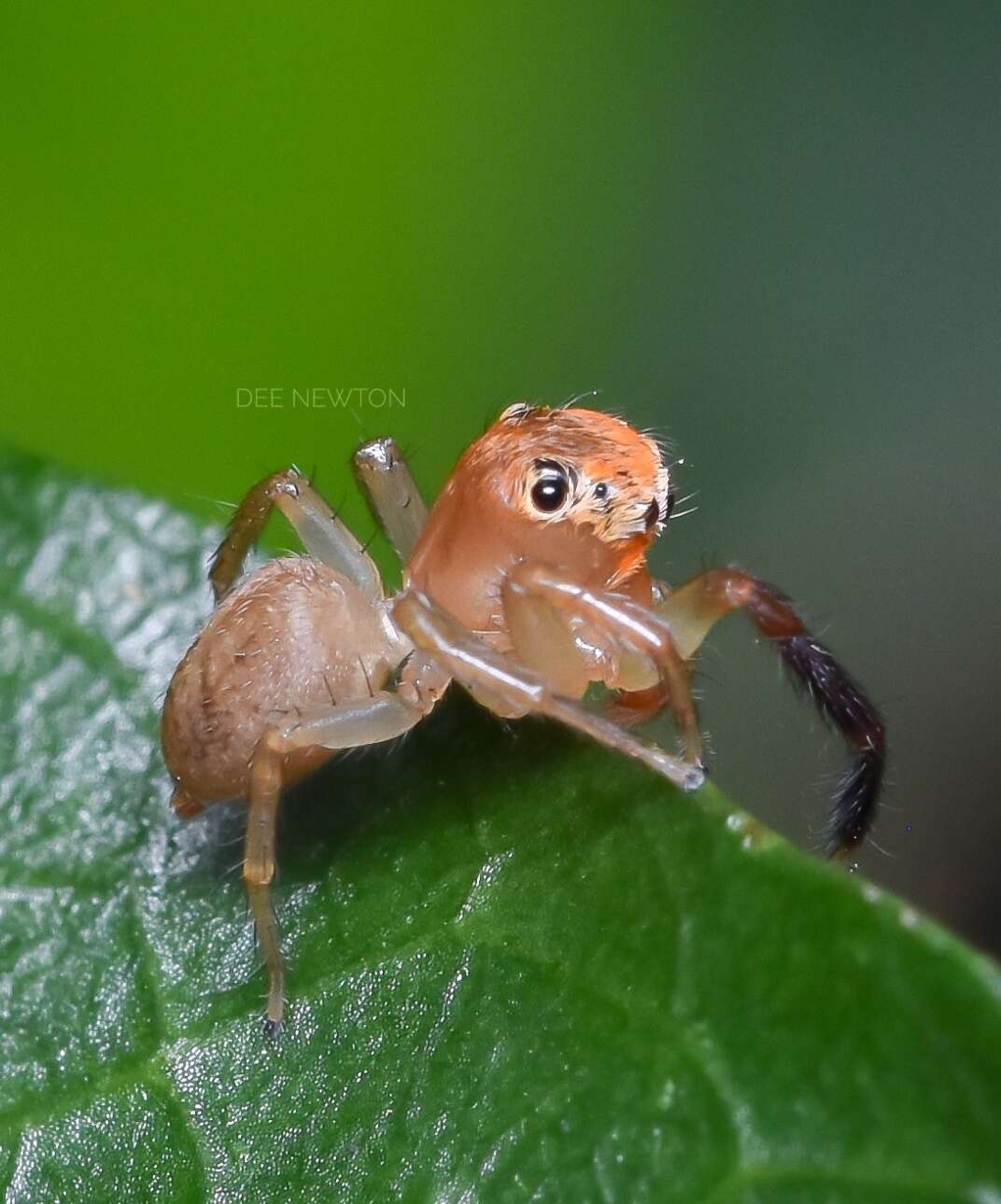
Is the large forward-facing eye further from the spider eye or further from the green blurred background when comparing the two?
the green blurred background

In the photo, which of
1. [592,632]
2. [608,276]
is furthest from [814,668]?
Answer: [608,276]

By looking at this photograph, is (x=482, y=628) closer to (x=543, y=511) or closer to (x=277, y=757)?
(x=543, y=511)

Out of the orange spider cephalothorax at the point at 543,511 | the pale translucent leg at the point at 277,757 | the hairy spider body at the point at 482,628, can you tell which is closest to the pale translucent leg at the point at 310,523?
the hairy spider body at the point at 482,628

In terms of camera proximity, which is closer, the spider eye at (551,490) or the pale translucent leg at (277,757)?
the pale translucent leg at (277,757)

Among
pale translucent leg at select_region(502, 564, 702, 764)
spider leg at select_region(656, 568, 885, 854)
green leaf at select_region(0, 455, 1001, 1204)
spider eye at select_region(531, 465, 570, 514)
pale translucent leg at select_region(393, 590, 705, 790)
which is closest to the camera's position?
green leaf at select_region(0, 455, 1001, 1204)

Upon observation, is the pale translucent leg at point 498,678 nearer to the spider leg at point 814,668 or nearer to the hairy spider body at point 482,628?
the hairy spider body at point 482,628

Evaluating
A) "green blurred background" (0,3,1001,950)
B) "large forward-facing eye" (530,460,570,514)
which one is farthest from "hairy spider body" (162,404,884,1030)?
"green blurred background" (0,3,1001,950)

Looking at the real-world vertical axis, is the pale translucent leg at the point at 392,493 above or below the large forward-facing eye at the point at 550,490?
below

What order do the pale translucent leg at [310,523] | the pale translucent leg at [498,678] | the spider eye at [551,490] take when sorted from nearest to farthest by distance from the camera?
1. the pale translucent leg at [498,678]
2. the spider eye at [551,490]
3. the pale translucent leg at [310,523]
